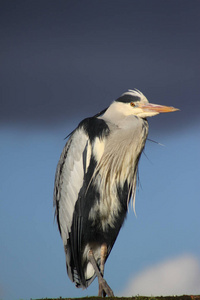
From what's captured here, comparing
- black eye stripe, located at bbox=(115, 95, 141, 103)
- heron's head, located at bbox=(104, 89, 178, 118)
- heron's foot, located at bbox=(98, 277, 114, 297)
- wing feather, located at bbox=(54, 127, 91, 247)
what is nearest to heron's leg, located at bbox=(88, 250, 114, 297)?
heron's foot, located at bbox=(98, 277, 114, 297)

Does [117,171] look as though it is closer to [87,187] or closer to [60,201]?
[87,187]

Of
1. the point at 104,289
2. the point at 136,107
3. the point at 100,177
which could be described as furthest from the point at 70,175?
the point at 104,289

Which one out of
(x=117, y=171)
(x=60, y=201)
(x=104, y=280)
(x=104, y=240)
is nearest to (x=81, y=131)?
(x=117, y=171)

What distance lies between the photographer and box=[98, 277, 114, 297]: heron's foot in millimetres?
4035

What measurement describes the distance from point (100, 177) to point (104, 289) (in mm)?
1172

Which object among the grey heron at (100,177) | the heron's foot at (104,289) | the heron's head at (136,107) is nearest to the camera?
the heron's foot at (104,289)

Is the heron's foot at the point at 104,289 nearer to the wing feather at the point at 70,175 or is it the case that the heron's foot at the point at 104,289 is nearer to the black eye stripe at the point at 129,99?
the wing feather at the point at 70,175

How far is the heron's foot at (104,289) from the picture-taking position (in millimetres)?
4035

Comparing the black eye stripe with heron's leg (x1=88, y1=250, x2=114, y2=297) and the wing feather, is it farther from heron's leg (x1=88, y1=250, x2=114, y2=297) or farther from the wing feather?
heron's leg (x1=88, y1=250, x2=114, y2=297)

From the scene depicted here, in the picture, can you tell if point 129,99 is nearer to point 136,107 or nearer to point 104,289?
point 136,107

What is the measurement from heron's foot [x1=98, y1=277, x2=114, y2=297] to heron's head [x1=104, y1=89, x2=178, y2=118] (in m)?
1.85

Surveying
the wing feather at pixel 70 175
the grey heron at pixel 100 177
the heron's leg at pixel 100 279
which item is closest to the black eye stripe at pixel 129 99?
the grey heron at pixel 100 177

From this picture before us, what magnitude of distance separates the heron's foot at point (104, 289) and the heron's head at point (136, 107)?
1853 mm

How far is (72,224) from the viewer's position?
4496 mm
